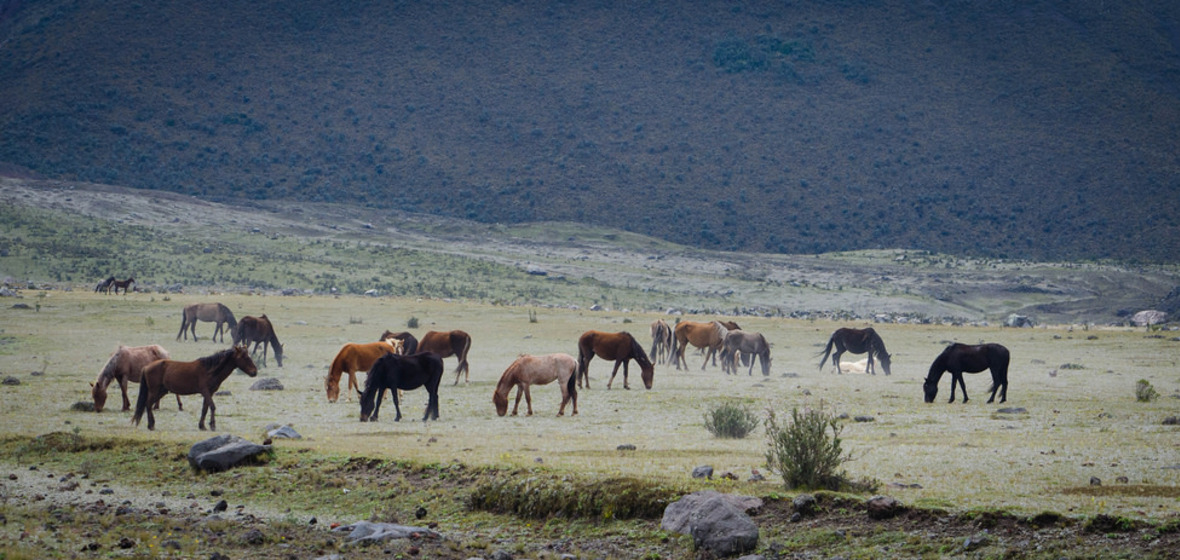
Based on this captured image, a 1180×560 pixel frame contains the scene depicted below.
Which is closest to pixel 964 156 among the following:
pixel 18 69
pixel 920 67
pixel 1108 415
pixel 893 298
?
pixel 920 67

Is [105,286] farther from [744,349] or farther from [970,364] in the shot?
[970,364]

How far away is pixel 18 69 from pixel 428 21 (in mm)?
56790

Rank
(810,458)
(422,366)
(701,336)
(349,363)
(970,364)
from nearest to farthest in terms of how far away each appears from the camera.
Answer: (810,458) → (422,366) → (349,363) → (970,364) → (701,336)

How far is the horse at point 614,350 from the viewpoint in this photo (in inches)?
1118

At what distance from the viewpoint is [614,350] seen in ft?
94.0

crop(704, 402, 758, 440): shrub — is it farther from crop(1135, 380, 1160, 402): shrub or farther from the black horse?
crop(1135, 380, 1160, 402): shrub

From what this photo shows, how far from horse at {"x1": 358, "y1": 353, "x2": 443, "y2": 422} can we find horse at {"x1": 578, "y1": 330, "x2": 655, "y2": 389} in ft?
24.2

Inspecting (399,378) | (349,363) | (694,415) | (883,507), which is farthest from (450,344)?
(883,507)

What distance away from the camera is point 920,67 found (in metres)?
149

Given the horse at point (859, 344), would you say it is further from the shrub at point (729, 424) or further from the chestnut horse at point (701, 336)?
the shrub at point (729, 424)

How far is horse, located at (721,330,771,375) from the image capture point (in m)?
35.1

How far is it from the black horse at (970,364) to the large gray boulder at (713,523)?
15491mm

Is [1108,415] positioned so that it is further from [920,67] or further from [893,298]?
[920,67]

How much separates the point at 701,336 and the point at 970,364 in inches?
511
